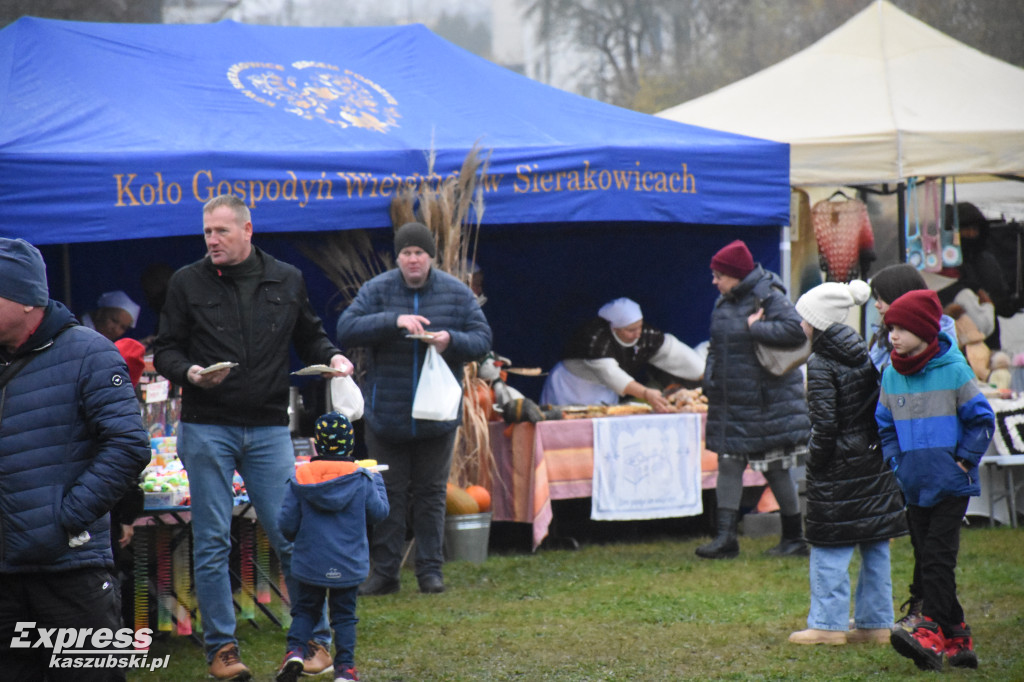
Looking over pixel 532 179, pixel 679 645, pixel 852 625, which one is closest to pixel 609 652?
pixel 679 645

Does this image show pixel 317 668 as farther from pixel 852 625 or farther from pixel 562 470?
pixel 562 470

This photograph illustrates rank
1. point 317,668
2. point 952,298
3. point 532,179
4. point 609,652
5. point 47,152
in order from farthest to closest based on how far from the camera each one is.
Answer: point 952,298, point 532,179, point 47,152, point 609,652, point 317,668

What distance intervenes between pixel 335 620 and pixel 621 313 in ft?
13.8

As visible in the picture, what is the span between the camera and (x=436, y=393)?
6.18 m

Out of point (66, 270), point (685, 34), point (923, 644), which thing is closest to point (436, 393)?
point (923, 644)

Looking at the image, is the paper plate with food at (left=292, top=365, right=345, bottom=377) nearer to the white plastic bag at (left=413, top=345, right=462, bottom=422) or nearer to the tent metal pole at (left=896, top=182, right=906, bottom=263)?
the white plastic bag at (left=413, top=345, right=462, bottom=422)

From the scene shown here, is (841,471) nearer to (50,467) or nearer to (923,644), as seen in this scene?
(923,644)

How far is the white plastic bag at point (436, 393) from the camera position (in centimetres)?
615

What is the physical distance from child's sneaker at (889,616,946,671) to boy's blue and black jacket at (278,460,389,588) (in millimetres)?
2020

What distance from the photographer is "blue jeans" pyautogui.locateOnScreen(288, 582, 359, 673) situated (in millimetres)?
4594

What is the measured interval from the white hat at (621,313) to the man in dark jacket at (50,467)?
17.3ft

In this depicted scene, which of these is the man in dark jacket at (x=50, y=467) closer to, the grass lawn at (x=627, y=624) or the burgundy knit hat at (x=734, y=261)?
the grass lawn at (x=627, y=624)

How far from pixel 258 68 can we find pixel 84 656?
17.6ft

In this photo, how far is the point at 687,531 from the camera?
328 inches
